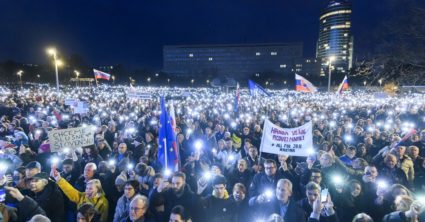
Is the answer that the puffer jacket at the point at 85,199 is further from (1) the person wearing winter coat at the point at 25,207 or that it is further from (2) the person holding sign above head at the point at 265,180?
(2) the person holding sign above head at the point at 265,180

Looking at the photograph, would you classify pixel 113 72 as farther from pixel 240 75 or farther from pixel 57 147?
pixel 57 147

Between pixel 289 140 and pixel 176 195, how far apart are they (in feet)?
8.99

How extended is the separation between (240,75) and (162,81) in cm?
4320

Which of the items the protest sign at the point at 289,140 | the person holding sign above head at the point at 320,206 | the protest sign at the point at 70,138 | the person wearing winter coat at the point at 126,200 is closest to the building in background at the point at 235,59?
the protest sign at the point at 70,138

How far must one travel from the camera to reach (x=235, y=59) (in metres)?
129

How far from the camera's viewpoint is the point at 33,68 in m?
76.2

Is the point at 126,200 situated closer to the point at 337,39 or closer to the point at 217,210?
the point at 217,210

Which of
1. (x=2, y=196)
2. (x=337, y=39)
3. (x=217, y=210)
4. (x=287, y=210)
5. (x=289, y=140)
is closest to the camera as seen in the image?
(x=2, y=196)

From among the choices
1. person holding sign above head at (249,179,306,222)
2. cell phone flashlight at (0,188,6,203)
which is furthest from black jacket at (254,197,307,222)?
cell phone flashlight at (0,188,6,203)

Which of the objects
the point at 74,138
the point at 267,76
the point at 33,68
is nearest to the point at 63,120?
the point at 74,138

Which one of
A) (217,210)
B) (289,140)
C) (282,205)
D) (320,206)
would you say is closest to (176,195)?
(217,210)

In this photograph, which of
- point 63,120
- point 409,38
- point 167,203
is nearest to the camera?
point 167,203

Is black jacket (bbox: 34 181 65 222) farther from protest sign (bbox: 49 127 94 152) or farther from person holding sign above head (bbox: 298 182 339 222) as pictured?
person holding sign above head (bbox: 298 182 339 222)

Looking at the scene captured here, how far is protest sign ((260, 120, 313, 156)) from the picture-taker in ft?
19.6
